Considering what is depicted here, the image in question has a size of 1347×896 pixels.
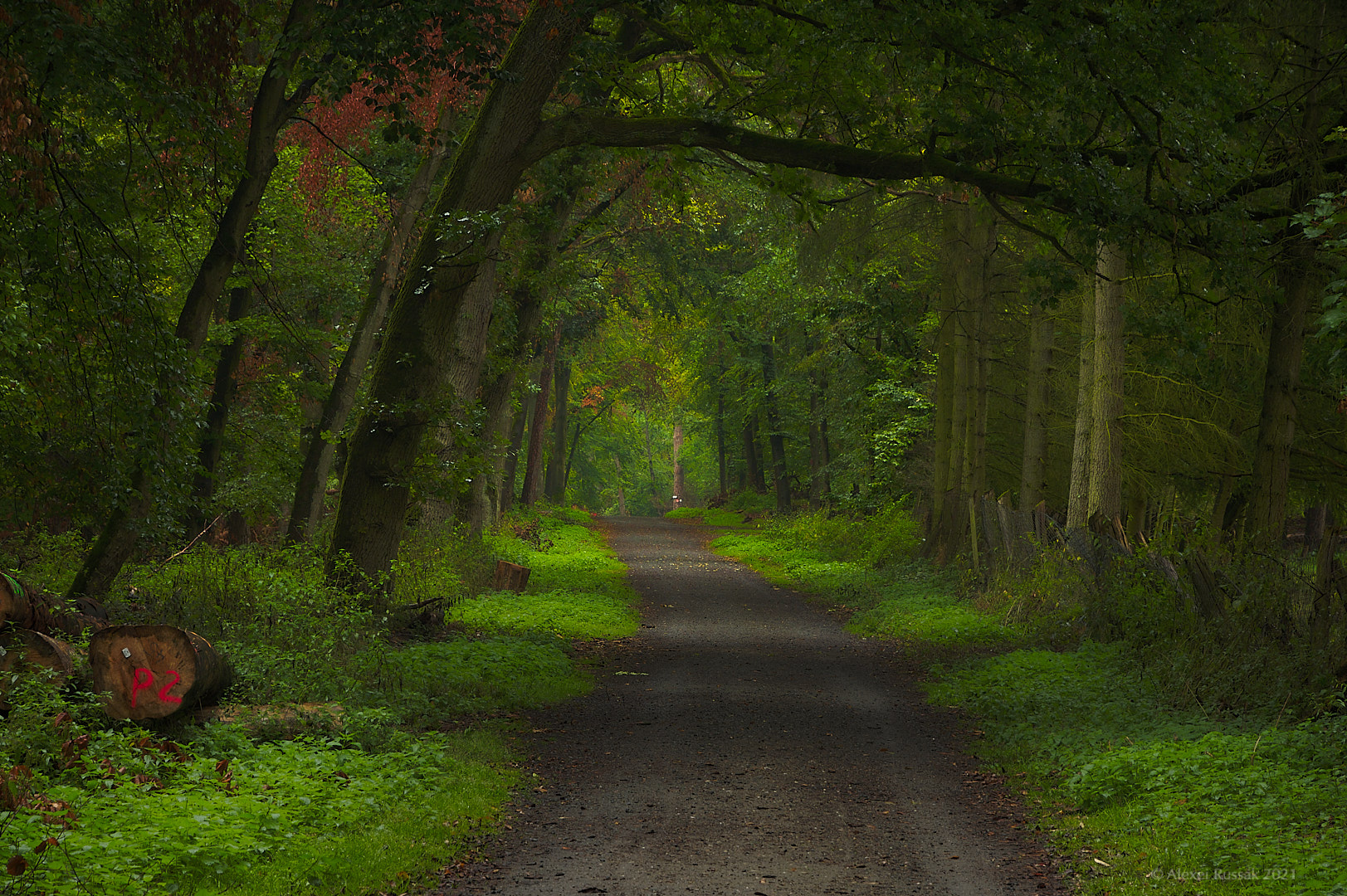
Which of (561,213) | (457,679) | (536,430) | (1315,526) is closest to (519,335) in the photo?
(561,213)

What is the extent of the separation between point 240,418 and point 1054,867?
61.3 feet

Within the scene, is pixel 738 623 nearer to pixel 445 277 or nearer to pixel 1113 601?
pixel 1113 601

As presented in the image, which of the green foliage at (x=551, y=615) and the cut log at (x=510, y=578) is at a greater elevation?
the cut log at (x=510, y=578)

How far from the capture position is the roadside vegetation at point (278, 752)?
530 cm

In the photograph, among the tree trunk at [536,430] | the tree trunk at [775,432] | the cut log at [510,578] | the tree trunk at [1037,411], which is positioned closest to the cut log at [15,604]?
the cut log at [510,578]

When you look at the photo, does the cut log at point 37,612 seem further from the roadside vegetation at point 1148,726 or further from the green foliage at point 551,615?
the roadside vegetation at point 1148,726

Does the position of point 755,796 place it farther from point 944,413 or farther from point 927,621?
point 944,413

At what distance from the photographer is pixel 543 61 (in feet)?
41.1

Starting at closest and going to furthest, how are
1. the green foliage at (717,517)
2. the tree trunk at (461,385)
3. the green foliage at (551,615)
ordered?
1. the tree trunk at (461,385)
2. the green foliage at (551,615)
3. the green foliage at (717,517)

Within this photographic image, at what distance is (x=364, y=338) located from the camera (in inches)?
691

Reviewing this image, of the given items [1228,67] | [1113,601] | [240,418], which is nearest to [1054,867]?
[1113,601]

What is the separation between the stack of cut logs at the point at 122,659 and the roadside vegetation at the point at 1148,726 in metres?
5.98

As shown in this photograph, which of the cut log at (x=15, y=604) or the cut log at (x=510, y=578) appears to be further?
the cut log at (x=510, y=578)

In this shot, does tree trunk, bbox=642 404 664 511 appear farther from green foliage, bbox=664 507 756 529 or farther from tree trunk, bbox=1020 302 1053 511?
tree trunk, bbox=1020 302 1053 511
